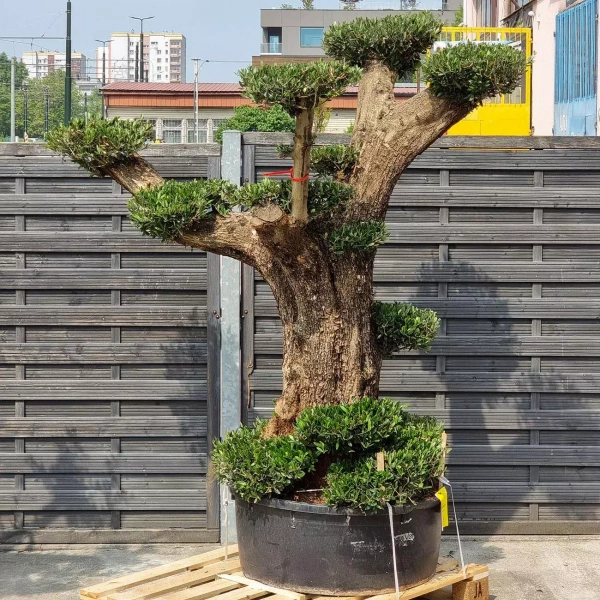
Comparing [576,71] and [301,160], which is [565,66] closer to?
[576,71]

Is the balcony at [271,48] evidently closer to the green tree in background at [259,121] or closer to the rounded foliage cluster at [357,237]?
the green tree in background at [259,121]

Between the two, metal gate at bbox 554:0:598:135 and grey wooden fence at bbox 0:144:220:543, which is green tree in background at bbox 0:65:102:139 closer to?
metal gate at bbox 554:0:598:135

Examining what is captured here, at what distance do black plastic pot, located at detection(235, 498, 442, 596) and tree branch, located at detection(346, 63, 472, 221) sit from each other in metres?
1.42

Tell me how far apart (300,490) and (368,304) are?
0.96m

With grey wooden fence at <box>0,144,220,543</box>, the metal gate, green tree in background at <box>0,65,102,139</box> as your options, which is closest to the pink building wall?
the metal gate

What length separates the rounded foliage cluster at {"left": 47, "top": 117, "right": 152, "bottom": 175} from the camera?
14.4ft

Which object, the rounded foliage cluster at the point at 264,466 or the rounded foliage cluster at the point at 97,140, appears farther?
the rounded foliage cluster at the point at 264,466

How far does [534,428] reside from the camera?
6.35 metres

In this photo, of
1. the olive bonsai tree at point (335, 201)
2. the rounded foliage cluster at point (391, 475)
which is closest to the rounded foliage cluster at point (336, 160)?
the olive bonsai tree at point (335, 201)

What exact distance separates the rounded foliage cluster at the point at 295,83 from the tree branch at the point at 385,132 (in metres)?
0.61

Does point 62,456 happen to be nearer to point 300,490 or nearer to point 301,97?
point 300,490

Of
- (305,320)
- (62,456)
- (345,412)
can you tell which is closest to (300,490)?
(345,412)

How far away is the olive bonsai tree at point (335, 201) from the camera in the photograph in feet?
14.3

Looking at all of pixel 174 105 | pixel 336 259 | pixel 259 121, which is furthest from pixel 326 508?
pixel 174 105
